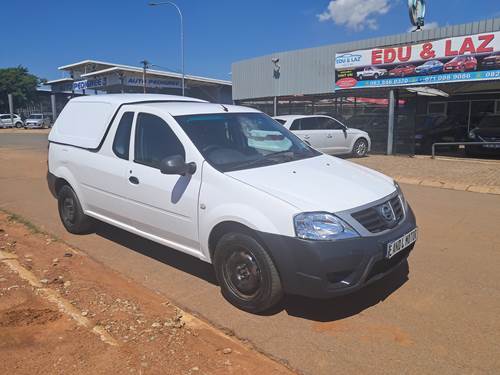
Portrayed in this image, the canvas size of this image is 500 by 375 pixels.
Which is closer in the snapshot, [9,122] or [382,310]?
[382,310]

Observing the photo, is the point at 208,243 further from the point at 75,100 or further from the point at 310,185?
the point at 75,100

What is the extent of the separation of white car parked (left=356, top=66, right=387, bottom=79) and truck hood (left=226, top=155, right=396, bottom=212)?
44.9 ft

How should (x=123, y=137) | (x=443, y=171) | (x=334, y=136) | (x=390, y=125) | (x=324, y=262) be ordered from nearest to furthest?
(x=324, y=262) < (x=123, y=137) < (x=443, y=171) < (x=334, y=136) < (x=390, y=125)

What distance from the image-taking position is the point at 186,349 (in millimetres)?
3250

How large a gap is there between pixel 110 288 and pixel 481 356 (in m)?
3.15

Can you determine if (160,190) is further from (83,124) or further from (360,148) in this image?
(360,148)

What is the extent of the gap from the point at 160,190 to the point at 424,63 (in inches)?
545

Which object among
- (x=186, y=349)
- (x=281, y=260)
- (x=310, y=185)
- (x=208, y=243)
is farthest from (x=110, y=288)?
(x=310, y=185)

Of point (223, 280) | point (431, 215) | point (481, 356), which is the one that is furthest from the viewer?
point (431, 215)

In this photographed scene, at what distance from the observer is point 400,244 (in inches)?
153

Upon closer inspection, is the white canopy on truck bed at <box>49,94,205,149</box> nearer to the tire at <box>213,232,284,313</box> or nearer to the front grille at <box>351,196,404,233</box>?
the tire at <box>213,232,284,313</box>

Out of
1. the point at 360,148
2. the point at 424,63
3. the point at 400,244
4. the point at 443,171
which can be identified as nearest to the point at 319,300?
the point at 400,244

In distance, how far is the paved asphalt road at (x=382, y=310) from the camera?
323 centimetres

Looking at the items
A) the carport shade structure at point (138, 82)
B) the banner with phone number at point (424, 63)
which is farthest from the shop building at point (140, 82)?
the banner with phone number at point (424, 63)
